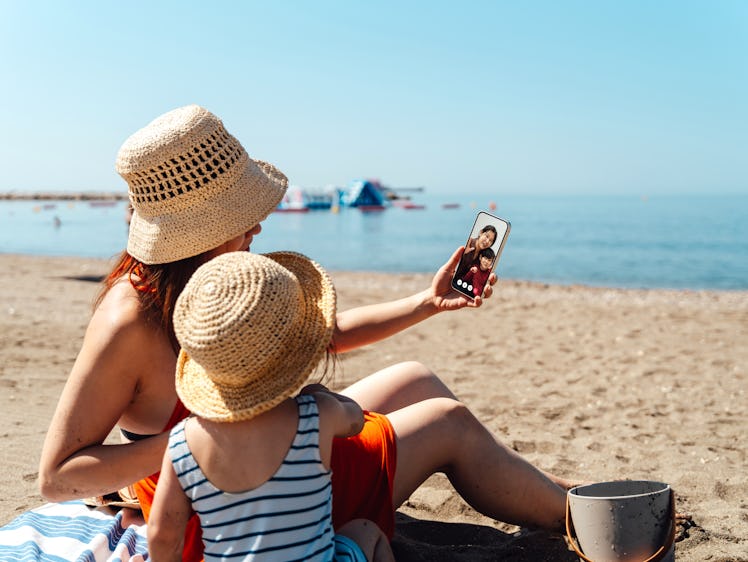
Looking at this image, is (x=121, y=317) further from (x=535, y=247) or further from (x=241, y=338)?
(x=535, y=247)

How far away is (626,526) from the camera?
2.12 meters

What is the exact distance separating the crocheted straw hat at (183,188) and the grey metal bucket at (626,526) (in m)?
1.34

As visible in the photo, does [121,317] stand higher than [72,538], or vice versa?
[121,317]

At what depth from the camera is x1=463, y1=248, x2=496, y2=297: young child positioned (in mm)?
2535

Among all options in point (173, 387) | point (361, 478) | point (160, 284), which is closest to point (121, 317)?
point (160, 284)

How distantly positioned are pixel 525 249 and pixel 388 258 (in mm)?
5704

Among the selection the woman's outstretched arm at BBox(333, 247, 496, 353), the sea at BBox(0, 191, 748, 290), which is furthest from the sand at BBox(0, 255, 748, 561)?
the sea at BBox(0, 191, 748, 290)

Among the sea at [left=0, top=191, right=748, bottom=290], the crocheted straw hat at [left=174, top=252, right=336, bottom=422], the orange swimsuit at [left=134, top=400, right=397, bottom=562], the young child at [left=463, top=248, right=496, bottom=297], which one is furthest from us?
the sea at [left=0, top=191, right=748, bottom=290]

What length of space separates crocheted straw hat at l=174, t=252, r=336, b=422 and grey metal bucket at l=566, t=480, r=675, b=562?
1.05m

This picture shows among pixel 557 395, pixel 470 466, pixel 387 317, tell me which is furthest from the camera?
pixel 557 395

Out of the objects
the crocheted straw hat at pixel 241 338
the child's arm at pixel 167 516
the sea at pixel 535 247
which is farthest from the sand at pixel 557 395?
the sea at pixel 535 247

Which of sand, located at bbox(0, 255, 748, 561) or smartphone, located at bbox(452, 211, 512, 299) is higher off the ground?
smartphone, located at bbox(452, 211, 512, 299)

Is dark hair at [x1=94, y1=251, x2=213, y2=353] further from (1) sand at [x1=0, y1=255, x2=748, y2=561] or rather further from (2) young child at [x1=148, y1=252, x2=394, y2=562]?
(1) sand at [x1=0, y1=255, x2=748, y2=561]

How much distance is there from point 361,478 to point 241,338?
79 centimetres
